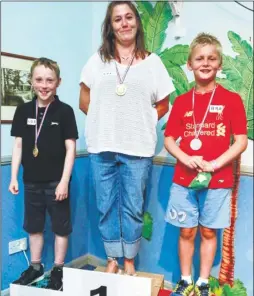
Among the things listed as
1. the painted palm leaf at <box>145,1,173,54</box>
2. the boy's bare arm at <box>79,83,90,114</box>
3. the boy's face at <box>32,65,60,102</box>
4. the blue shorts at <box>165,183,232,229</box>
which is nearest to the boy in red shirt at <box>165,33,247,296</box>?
the blue shorts at <box>165,183,232,229</box>

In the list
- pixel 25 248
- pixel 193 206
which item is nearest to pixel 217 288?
pixel 193 206

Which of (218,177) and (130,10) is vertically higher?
(130,10)

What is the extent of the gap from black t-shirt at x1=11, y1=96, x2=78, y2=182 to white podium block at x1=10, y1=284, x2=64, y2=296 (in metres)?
0.49

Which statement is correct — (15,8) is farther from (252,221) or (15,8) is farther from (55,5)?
(252,221)

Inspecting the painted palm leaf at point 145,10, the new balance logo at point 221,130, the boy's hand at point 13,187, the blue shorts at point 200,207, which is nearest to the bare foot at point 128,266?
the blue shorts at point 200,207

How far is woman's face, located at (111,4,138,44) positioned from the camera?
1648mm

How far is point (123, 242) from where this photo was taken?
1768 millimetres

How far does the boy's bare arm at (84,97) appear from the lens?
180cm

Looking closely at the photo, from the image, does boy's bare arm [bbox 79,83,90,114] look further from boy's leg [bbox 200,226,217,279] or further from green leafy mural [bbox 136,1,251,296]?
boy's leg [bbox 200,226,217,279]

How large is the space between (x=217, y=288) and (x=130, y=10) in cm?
139

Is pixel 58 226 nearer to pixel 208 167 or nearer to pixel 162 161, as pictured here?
pixel 162 161

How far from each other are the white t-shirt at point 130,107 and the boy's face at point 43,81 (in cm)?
21

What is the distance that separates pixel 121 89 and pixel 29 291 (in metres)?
1.01

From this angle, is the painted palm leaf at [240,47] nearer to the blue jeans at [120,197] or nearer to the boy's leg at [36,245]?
the blue jeans at [120,197]
